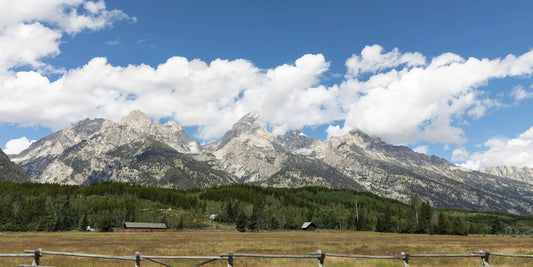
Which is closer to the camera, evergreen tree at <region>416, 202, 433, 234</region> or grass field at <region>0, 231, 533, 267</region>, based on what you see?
grass field at <region>0, 231, 533, 267</region>

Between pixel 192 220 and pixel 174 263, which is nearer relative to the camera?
pixel 174 263

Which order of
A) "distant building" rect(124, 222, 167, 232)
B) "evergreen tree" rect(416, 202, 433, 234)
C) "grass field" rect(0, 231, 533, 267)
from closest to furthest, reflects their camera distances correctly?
"grass field" rect(0, 231, 533, 267), "evergreen tree" rect(416, 202, 433, 234), "distant building" rect(124, 222, 167, 232)

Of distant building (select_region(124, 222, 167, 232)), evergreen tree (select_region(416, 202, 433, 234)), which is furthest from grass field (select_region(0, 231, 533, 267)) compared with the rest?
distant building (select_region(124, 222, 167, 232))

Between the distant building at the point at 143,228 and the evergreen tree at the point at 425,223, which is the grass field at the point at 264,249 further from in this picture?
the distant building at the point at 143,228

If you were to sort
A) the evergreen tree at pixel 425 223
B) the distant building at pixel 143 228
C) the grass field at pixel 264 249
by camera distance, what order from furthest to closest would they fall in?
the distant building at pixel 143 228 < the evergreen tree at pixel 425 223 < the grass field at pixel 264 249

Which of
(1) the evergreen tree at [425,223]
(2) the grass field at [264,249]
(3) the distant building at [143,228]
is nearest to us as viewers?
(2) the grass field at [264,249]

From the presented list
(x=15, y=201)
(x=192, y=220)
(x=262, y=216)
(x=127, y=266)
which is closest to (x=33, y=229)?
(x=15, y=201)

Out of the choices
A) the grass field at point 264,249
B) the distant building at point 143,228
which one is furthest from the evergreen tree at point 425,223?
the distant building at point 143,228

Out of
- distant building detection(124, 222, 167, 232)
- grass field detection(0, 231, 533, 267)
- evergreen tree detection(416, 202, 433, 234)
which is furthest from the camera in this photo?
distant building detection(124, 222, 167, 232)

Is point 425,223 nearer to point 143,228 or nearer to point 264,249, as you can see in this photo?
point 264,249

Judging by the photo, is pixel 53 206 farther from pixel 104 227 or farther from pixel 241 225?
pixel 241 225

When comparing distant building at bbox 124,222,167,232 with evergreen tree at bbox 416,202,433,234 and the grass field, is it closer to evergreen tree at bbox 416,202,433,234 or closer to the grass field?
the grass field

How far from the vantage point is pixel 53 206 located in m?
172

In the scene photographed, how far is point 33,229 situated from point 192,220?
81692 millimetres
